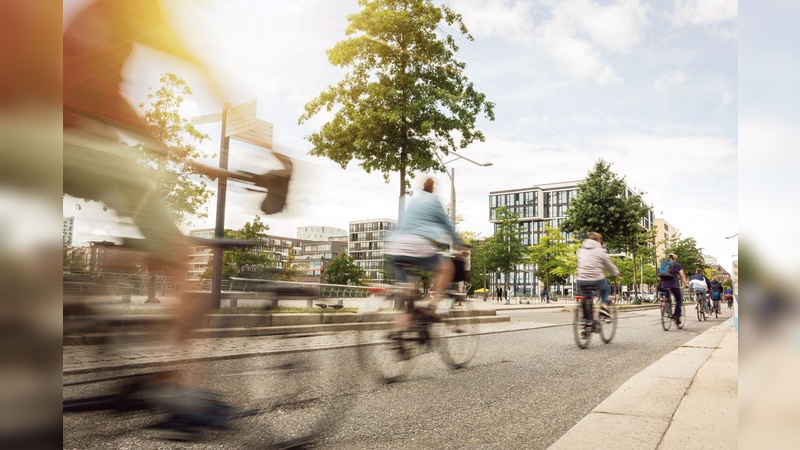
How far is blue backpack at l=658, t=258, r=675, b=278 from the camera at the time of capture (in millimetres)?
10180

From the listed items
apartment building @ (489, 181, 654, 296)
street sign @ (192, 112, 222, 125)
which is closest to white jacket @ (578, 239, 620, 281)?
apartment building @ (489, 181, 654, 296)

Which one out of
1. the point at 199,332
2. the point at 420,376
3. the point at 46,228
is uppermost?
the point at 46,228

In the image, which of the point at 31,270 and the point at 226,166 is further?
the point at 226,166

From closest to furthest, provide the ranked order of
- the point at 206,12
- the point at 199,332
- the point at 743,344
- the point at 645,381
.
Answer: the point at 743,344 → the point at 206,12 → the point at 199,332 → the point at 645,381

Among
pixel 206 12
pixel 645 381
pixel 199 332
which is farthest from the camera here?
pixel 645 381

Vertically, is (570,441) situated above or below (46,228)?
below

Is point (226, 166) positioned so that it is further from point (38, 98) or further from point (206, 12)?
point (38, 98)

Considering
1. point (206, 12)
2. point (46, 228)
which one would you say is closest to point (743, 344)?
point (46, 228)

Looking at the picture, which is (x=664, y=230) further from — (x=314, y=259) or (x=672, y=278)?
(x=314, y=259)

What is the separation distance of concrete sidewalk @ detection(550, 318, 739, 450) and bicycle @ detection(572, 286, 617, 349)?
9.19ft

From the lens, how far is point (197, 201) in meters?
1.25

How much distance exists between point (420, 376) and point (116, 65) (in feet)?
11.9

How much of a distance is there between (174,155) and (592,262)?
6108mm

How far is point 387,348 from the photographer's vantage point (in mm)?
4301
